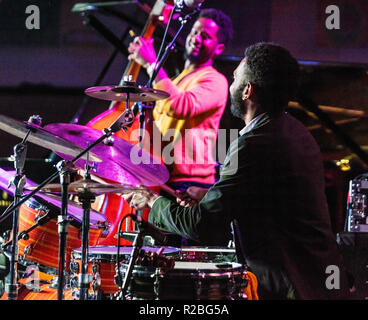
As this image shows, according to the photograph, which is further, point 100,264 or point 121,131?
point 121,131

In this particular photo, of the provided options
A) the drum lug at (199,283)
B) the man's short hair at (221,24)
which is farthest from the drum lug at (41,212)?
the man's short hair at (221,24)

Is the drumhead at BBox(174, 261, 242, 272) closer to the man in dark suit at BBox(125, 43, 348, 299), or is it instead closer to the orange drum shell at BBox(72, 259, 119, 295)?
the man in dark suit at BBox(125, 43, 348, 299)

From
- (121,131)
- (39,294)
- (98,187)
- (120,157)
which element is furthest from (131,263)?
(121,131)

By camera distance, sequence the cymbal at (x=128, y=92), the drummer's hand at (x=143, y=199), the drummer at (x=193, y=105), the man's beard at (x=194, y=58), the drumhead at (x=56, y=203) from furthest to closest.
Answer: the man's beard at (x=194, y=58), the drummer at (x=193, y=105), the drumhead at (x=56, y=203), the cymbal at (x=128, y=92), the drummer's hand at (x=143, y=199)

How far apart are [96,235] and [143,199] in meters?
0.96

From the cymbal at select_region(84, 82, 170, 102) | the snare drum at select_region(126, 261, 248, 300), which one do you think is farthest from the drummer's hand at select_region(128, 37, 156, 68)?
the snare drum at select_region(126, 261, 248, 300)

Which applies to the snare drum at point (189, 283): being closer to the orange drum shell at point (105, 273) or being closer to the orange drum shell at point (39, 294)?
the orange drum shell at point (105, 273)

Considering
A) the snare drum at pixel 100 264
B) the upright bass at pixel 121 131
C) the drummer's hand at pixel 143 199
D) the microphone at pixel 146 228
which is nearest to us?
the microphone at pixel 146 228

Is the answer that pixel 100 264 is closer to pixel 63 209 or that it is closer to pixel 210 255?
pixel 63 209

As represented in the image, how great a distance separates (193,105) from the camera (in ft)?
12.0

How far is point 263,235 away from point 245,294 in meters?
0.24

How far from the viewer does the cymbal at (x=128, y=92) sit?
2.55 m

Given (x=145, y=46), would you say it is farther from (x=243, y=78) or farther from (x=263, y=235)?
(x=263, y=235)
